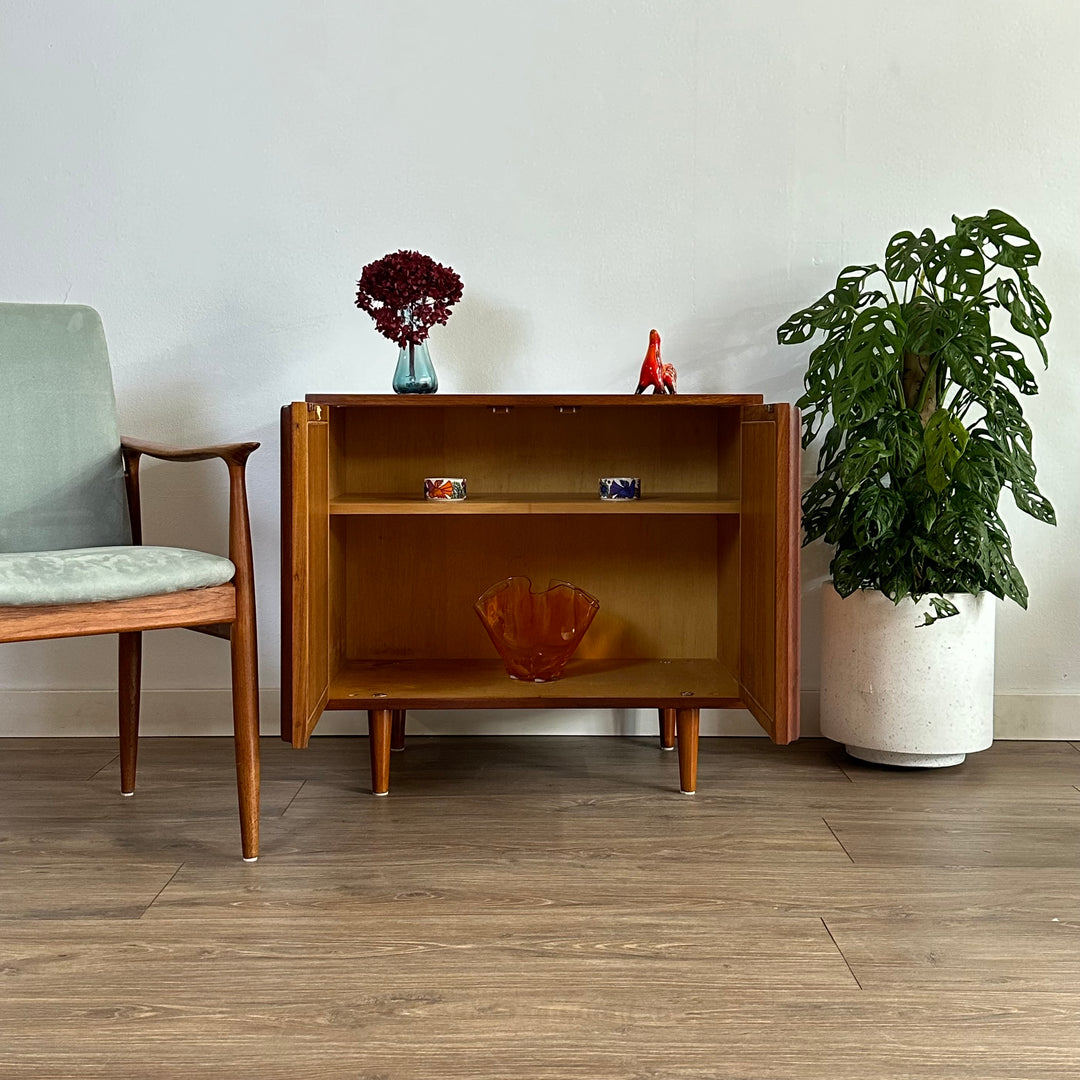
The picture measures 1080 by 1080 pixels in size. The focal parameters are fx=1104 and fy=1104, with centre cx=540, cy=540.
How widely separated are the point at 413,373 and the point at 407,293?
0.15 m

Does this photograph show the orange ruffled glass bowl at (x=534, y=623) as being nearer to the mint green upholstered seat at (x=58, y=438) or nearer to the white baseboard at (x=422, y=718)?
the white baseboard at (x=422, y=718)

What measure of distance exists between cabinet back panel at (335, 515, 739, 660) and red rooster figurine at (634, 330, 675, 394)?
32 cm

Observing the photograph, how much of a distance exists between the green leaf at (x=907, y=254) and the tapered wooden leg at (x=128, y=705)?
1.58 m

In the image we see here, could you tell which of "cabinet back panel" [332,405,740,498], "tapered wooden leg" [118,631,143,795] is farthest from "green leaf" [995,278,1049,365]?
"tapered wooden leg" [118,631,143,795]

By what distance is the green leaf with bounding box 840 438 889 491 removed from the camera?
195 centimetres

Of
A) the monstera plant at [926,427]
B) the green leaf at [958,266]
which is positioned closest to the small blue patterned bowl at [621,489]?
the monstera plant at [926,427]

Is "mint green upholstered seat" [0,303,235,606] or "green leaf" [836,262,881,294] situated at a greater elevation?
"green leaf" [836,262,881,294]

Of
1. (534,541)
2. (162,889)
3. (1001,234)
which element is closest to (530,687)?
(534,541)

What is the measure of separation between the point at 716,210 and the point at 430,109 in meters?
0.64

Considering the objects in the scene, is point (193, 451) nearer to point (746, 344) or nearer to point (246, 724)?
point (246, 724)

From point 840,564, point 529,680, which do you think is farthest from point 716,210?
point 529,680

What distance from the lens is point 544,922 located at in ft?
4.75

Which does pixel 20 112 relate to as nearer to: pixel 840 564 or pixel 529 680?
pixel 529 680

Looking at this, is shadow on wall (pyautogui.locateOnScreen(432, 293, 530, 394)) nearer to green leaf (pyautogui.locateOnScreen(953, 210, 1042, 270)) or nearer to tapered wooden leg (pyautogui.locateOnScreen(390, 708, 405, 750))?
tapered wooden leg (pyautogui.locateOnScreen(390, 708, 405, 750))
